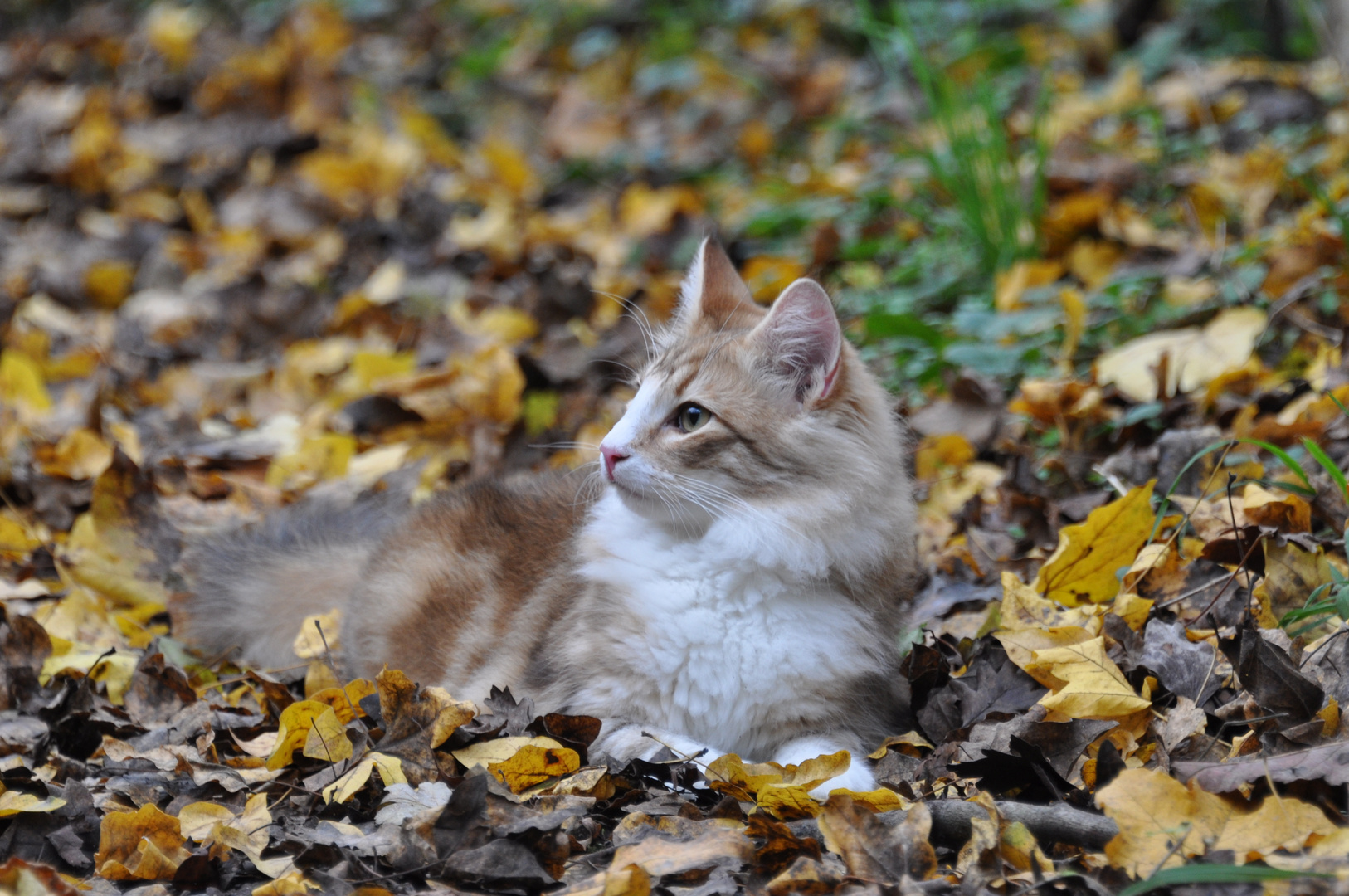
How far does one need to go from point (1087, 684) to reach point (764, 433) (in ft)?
2.61

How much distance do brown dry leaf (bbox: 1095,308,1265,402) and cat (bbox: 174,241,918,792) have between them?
1.06 metres

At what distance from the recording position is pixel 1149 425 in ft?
10.5

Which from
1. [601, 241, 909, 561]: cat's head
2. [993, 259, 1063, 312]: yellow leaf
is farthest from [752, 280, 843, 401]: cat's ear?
[993, 259, 1063, 312]: yellow leaf

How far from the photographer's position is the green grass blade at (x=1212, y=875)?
1.50m

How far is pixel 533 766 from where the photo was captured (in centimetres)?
221

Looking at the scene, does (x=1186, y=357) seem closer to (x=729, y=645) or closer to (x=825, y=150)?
(x=729, y=645)

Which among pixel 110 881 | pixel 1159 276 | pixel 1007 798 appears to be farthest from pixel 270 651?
pixel 1159 276

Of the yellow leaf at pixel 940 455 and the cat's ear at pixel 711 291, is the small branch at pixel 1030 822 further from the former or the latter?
the yellow leaf at pixel 940 455

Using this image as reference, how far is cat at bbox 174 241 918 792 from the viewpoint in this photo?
7.73 ft

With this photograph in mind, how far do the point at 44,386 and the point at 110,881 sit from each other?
3.33m

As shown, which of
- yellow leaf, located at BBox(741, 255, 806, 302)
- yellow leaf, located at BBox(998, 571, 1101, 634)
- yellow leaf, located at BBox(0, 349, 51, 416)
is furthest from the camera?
yellow leaf, located at BBox(741, 255, 806, 302)

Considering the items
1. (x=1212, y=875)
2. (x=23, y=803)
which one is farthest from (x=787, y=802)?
(x=23, y=803)

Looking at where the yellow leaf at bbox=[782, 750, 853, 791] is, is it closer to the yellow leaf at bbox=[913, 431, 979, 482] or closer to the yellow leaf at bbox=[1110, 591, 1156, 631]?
the yellow leaf at bbox=[1110, 591, 1156, 631]

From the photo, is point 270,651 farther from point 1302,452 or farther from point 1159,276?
point 1159,276
